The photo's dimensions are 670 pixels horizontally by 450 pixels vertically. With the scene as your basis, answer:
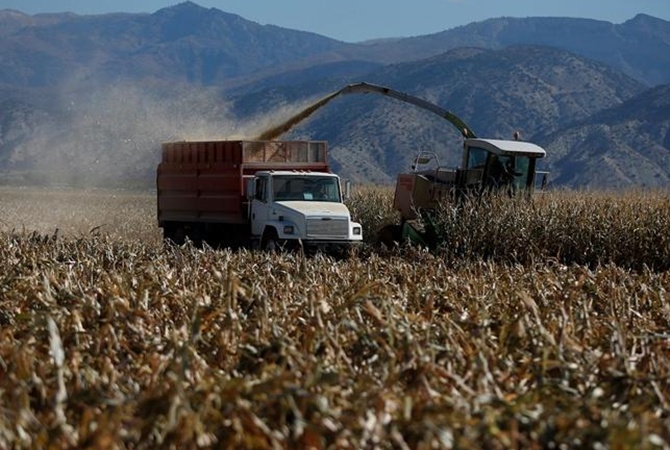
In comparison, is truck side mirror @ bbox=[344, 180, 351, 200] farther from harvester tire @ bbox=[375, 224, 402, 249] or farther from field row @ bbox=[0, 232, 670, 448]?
field row @ bbox=[0, 232, 670, 448]

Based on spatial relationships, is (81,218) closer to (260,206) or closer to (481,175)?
(260,206)

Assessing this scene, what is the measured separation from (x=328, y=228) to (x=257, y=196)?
1.78 m

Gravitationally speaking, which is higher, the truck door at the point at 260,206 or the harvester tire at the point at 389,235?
the truck door at the point at 260,206

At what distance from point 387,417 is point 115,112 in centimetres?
19428

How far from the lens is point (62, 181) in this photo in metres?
99.2

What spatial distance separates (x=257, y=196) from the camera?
21594 mm

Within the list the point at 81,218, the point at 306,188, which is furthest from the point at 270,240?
the point at 81,218

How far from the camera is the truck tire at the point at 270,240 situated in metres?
20.8

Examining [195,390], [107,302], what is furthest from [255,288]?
[195,390]

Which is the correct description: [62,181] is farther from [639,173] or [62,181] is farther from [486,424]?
[486,424]

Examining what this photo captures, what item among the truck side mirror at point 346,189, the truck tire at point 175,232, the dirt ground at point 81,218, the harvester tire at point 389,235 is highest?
the truck side mirror at point 346,189

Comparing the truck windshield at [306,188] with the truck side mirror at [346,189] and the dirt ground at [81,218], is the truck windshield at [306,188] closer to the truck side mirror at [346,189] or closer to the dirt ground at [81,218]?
the truck side mirror at [346,189]

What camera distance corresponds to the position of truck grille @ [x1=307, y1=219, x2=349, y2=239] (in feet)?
66.9

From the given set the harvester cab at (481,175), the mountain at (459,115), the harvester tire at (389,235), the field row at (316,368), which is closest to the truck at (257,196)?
the harvester tire at (389,235)
